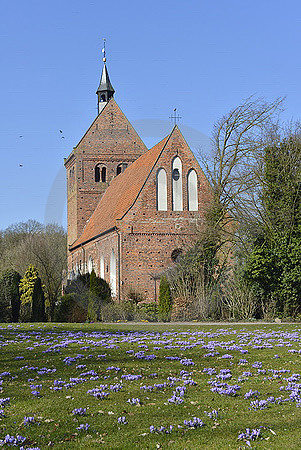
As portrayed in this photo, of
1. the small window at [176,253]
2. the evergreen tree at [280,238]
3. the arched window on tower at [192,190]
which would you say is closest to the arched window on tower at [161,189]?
the arched window on tower at [192,190]

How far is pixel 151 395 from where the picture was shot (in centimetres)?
882

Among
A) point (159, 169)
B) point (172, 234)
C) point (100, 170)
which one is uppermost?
point (100, 170)

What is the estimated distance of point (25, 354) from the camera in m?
13.4

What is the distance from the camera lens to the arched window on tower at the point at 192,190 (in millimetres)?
33969

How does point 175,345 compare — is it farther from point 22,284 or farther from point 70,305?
point 22,284

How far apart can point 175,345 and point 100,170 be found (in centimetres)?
3436

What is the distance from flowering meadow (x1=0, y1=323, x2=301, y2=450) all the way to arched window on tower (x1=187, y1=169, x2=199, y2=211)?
A: 19313 mm

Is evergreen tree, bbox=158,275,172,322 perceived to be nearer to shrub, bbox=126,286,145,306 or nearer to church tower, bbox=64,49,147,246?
shrub, bbox=126,286,145,306

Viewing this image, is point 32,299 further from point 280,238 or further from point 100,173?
point 100,173

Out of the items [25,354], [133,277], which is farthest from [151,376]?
[133,277]

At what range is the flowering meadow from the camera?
6.61 meters

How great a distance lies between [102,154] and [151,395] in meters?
39.7

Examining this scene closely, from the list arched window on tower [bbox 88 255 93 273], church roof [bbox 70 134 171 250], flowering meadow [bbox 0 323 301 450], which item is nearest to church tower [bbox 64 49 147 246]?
church roof [bbox 70 134 171 250]

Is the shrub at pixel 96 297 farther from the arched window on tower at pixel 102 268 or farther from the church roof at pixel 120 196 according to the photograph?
the arched window on tower at pixel 102 268
